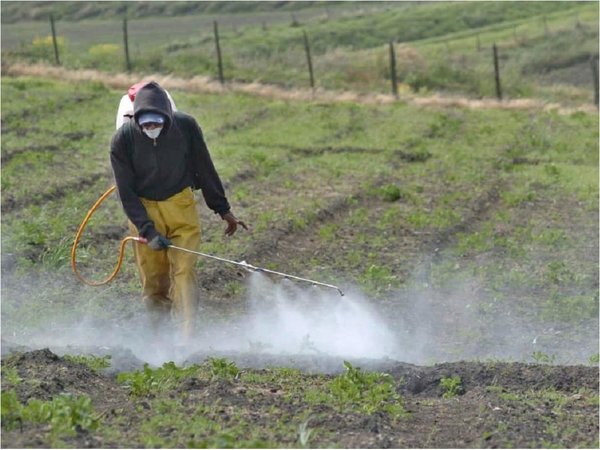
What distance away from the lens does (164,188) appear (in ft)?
30.3

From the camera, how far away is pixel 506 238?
14508 millimetres

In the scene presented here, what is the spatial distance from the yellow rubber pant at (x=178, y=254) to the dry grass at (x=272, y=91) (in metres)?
18.0

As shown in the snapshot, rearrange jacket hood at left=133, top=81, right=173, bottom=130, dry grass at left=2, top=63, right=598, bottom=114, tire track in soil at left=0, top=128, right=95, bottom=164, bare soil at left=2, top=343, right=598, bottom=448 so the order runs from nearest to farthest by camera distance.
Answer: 1. bare soil at left=2, top=343, right=598, bottom=448
2. jacket hood at left=133, top=81, right=173, bottom=130
3. tire track in soil at left=0, top=128, right=95, bottom=164
4. dry grass at left=2, top=63, right=598, bottom=114

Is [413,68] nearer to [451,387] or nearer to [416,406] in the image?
[451,387]

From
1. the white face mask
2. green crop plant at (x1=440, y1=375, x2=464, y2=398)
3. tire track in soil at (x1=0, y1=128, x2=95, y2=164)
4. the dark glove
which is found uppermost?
the white face mask

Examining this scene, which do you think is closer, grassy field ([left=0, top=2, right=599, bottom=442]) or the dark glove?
grassy field ([left=0, top=2, right=599, bottom=442])

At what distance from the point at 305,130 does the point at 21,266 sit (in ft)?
38.0

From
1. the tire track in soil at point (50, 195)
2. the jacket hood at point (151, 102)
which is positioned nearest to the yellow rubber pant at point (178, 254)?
the jacket hood at point (151, 102)

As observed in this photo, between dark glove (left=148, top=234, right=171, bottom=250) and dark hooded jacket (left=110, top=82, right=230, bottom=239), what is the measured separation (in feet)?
0.12

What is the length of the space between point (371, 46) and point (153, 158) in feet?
121

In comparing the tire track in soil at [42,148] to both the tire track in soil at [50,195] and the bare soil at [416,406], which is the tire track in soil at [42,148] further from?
the bare soil at [416,406]

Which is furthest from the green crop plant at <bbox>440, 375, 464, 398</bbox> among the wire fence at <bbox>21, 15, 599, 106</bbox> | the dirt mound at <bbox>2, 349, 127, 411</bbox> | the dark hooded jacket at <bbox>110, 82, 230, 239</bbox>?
the wire fence at <bbox>21, 15, 599, 106</bbox>

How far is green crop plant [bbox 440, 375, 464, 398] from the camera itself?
808cm

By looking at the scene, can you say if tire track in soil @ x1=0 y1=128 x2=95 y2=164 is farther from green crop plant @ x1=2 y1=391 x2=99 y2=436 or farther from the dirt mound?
green crop plant @ x1=2 y1=391 x2=99 y2=436
